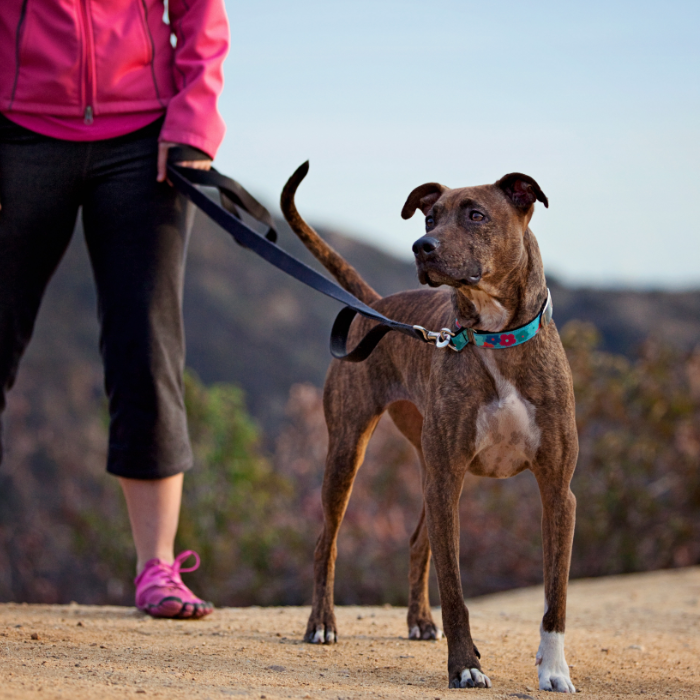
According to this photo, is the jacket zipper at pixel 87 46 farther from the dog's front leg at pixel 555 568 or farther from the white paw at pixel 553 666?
the white paw at pixel 553 666

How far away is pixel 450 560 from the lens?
3068 mm

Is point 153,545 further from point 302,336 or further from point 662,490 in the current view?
point 302,336

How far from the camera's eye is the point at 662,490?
28.3 ft

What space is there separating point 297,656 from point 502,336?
146 centimetres

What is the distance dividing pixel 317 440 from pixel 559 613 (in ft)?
24.5

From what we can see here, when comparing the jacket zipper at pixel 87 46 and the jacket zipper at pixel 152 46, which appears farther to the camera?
the jacket zipper at pixel 152 46

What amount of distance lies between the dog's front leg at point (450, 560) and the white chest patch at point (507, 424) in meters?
0.16

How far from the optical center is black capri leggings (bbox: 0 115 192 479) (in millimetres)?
3736

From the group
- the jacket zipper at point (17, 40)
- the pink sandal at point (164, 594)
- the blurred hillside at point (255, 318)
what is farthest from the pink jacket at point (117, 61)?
the blurred hillside at point (255, 318)

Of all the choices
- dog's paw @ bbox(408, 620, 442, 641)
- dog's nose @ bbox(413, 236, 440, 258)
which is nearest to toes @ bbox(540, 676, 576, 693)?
dog's paw @ bbox(408, 620, 442, 641)

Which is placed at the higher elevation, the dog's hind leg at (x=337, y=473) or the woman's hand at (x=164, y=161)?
the woman's hand at (x=164, y=161)

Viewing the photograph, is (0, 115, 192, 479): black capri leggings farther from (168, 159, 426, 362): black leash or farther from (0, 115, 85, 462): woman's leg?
(168, 159, 426, 362): black leash

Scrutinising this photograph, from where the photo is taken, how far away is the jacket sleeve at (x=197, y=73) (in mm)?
3814

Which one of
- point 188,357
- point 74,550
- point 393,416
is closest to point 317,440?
point 74,550
